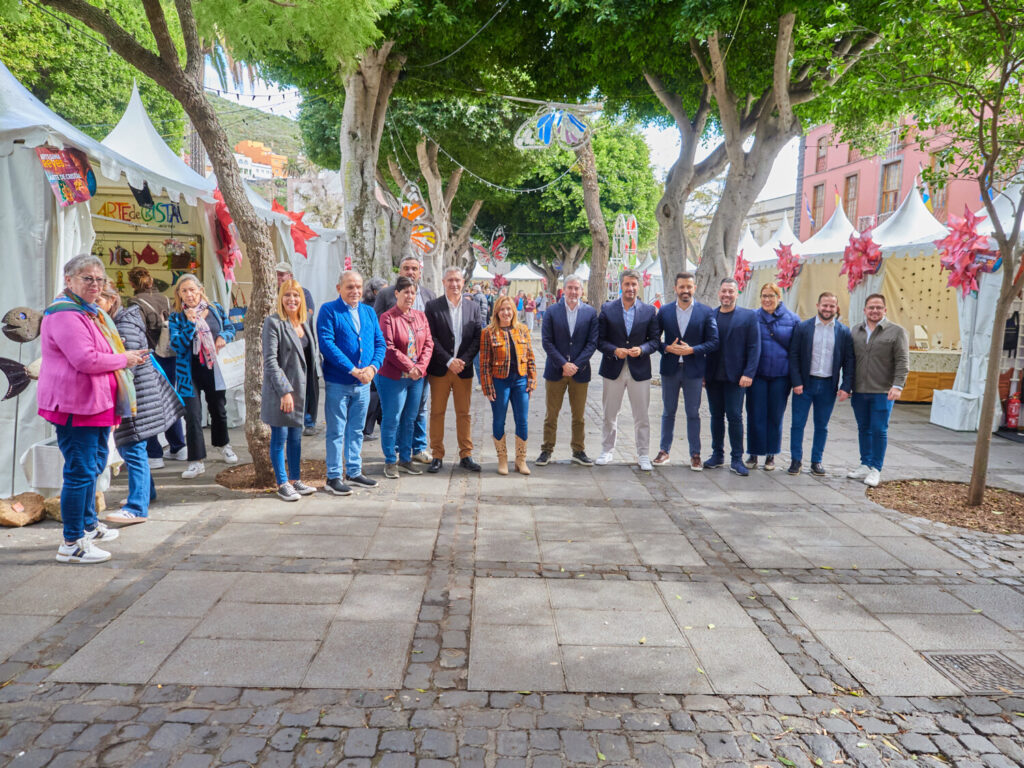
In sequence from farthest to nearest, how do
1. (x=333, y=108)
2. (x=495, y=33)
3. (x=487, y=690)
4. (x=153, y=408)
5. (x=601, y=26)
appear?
(x=333, y=108)
(x=495, y=33)
(x=601, y=26)
(x=153, y=408)
(x=487, y=690)

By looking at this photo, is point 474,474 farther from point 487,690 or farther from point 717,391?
point 487,690

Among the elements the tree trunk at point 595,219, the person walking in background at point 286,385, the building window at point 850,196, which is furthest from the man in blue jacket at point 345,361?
the building window at point 850,196

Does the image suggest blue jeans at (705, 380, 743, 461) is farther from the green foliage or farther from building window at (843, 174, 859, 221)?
building window at (843, 174, 859, 221)

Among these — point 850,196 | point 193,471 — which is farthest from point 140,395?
point 850,196

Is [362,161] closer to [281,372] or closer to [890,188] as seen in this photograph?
[281,372]

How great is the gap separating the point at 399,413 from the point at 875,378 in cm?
460

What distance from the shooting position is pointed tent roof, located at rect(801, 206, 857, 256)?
15914mm

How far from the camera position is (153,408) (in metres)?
5.42

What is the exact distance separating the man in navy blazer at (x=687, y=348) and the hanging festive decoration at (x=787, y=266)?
10.7 meters

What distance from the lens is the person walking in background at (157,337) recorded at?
6.67 m

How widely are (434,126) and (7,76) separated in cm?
1645

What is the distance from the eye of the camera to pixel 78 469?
14.5 ft

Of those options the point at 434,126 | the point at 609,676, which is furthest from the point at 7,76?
the point at 434,126

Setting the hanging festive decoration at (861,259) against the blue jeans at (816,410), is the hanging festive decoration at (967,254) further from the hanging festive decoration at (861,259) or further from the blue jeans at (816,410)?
the blue jeans at (816,410)
